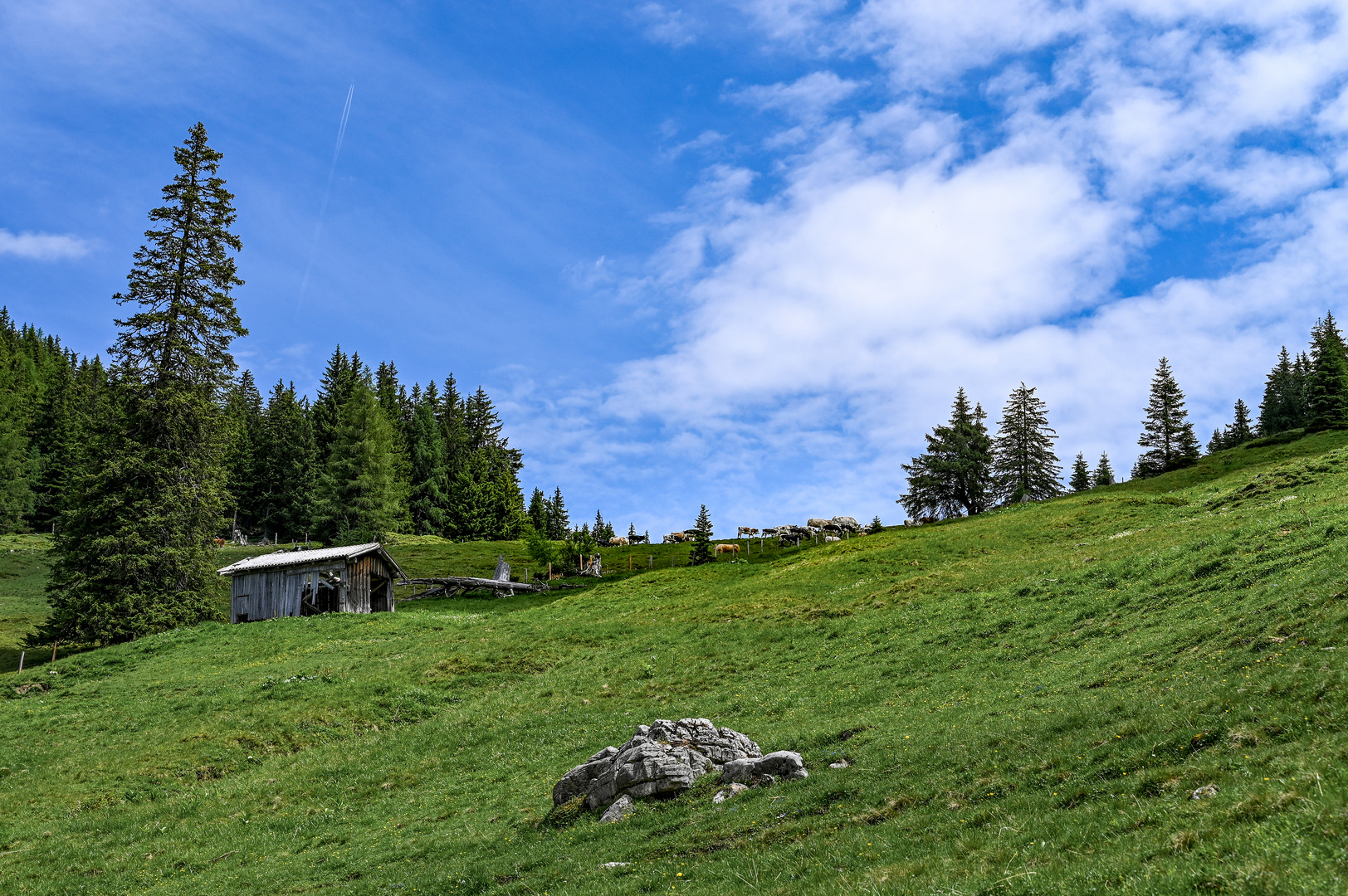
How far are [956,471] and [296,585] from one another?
89.4 m

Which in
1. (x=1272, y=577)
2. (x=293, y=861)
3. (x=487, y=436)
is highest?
(x=487, y=436)

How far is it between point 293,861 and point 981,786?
1887 cm

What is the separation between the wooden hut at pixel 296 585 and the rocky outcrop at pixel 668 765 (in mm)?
51656

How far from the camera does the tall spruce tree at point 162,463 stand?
55500mm

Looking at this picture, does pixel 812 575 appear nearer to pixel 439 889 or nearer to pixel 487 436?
pixel 439 889

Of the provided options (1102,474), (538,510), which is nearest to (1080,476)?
(1102,474)

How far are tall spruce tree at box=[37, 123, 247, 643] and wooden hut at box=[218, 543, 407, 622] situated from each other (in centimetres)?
818

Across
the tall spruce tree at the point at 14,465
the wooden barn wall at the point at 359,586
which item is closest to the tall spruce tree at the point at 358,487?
the wooden barn wall at the point at 359,586

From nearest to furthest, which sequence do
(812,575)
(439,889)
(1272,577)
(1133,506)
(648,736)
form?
(439,889), (648,736), (1272,577), (812,575), (1133,506)

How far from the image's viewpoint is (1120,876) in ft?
32.9

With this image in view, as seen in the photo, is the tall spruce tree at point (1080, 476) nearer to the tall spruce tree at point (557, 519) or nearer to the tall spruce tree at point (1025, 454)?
the tall spruce tree at point (1025, 454)

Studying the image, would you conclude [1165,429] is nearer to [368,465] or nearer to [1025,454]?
[1025,454]

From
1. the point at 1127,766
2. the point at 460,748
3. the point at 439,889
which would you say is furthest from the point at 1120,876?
the point at 460,748

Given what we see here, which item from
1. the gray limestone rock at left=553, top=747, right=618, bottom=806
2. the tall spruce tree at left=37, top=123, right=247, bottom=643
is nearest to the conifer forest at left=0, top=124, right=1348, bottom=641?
the tall spruce tree at left=37, top=123, right=247, bottom=643
